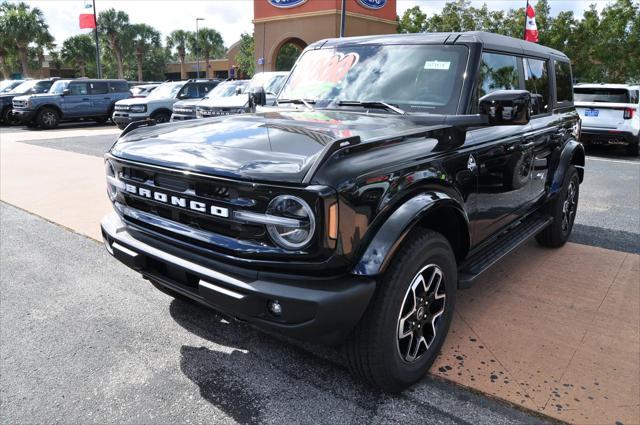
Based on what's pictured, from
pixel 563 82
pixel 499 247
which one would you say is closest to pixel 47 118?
pixel 563 82

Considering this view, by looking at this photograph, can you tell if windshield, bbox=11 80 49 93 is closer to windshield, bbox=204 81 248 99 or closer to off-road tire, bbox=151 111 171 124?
off-road tire, bbox=151 111 171 124

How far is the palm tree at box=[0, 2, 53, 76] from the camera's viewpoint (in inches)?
1714

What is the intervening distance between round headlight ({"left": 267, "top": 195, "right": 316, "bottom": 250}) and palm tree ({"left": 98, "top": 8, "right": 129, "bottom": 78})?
62.3 meters

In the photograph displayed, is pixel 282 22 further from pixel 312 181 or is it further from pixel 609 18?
pixel 312 181

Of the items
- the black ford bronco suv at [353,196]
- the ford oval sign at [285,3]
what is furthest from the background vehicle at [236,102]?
the ford oval sign at [285,3]

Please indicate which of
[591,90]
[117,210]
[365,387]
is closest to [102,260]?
[117,210]

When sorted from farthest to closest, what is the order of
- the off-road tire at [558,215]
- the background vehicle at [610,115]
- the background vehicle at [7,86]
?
the background vehicle at [7,86] → the background vehicle at [610,115] → the off-road tire at [558,215]

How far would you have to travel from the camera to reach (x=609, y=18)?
27078 millimetres

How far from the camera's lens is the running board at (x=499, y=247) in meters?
3.09

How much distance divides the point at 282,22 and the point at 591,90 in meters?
19.0

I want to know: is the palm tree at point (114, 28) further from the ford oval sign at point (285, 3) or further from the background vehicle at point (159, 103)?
the background vehicle at point (159, 103)

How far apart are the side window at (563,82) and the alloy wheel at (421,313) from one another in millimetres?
2956

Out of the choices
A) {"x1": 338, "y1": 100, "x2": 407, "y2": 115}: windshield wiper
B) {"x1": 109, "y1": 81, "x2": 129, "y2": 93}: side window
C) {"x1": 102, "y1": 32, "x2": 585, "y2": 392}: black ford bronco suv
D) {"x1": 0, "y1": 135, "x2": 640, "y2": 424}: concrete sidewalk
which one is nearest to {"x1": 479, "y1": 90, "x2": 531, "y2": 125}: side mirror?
{"x1": 102, "y1": 32, "x2": 585, "y2": 392}: black ford bronco suv

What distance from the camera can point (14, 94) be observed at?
19922 mm
